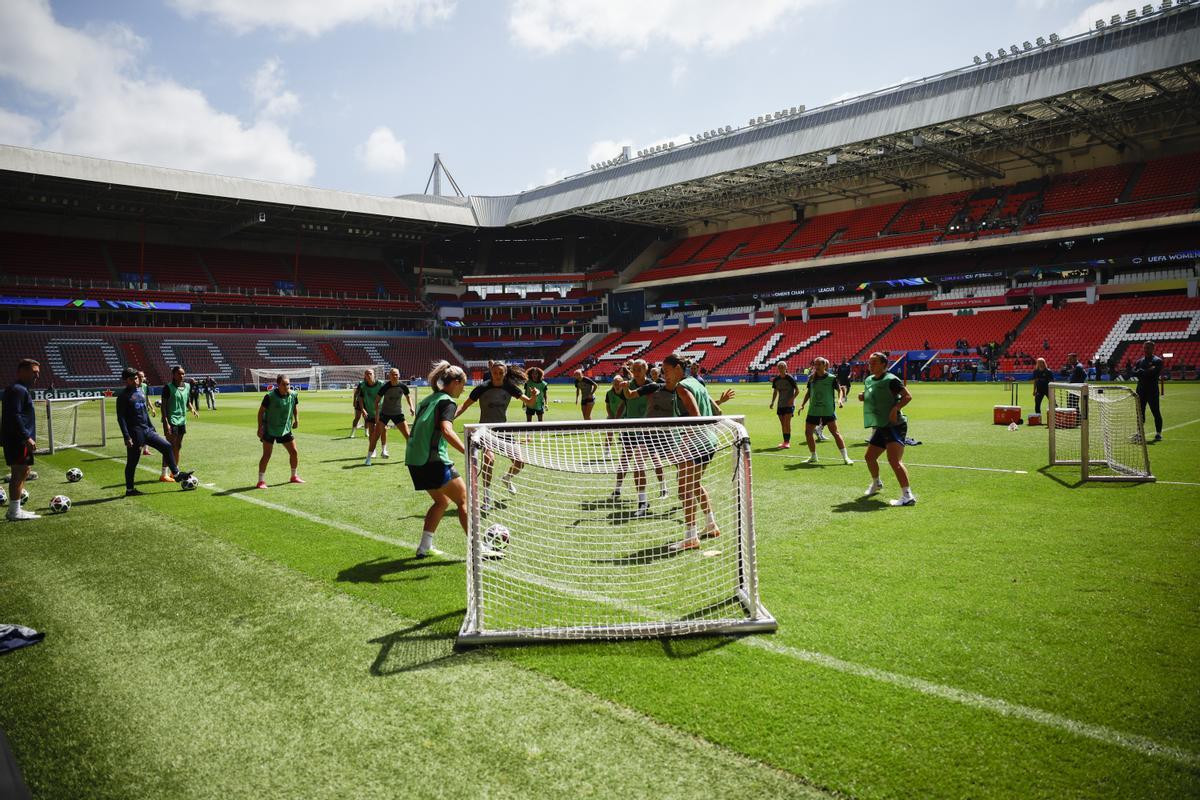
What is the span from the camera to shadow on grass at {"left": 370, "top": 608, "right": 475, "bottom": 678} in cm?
466

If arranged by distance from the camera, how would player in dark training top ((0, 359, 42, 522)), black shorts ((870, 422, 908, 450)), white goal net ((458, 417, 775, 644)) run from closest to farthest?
white goal net ((458, 417, 775, 644))
black shorts ((870, 422, 908, 450))
player in dark training top ((0, 359, 42, 522))

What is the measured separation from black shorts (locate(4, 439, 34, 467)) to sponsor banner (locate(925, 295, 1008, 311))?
2129 inches

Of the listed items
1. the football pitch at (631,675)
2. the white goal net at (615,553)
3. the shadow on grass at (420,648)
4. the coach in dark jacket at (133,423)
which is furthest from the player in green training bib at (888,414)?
the coach in dark jacket at (133,423)

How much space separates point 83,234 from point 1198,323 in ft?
273

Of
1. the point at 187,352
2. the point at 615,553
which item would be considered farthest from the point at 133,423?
the point at 187,352

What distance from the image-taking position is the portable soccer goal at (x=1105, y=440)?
411 inches

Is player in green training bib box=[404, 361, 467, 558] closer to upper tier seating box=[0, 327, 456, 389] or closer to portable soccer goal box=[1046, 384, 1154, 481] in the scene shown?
portable soccer goal box=[1046, 384, 1154, 481]

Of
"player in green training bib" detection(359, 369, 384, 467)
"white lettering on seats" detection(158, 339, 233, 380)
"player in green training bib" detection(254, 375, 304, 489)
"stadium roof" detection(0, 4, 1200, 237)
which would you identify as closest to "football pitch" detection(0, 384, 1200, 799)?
"player in green training bib" detection(254, 375, 304, 489)

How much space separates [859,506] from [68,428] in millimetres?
25891

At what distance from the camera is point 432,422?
21.8 ft

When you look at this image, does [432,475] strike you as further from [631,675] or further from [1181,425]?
[1181,425]

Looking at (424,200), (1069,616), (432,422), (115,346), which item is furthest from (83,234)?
(1069,616)

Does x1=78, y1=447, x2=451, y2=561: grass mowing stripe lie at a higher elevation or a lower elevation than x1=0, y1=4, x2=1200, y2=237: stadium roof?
lower

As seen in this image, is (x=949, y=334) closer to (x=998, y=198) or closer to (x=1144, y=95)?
(x=998, y=198)
